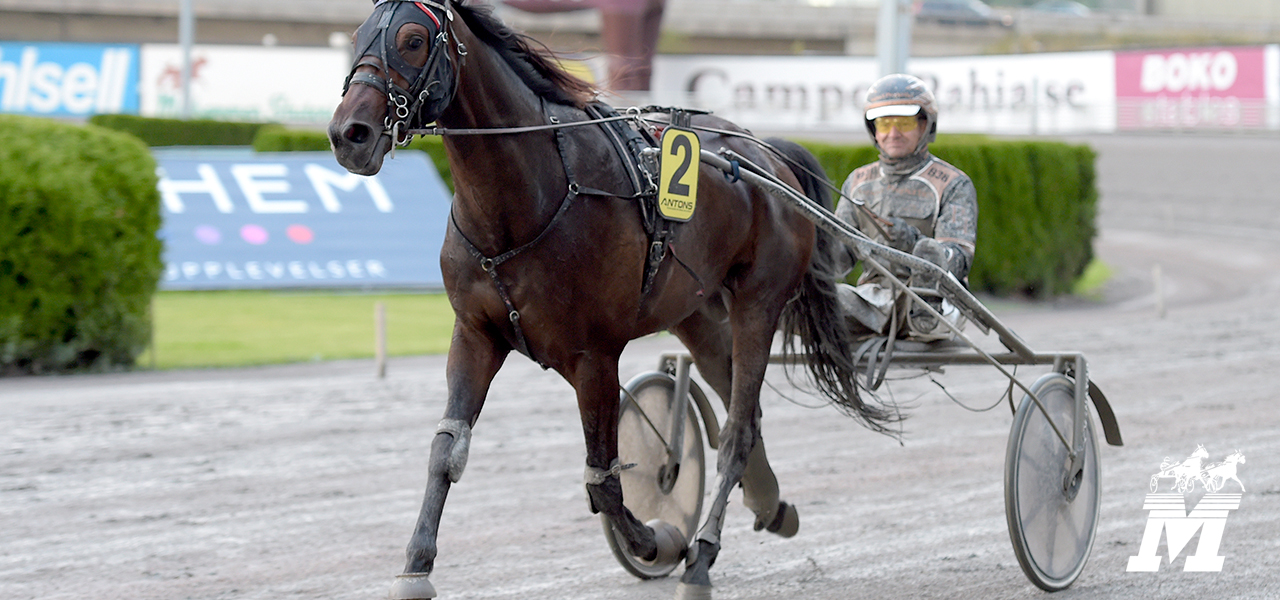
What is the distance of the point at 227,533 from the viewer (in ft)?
16.2

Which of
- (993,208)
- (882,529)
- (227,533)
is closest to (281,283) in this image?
(993,208)

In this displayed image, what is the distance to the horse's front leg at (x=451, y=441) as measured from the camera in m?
3.32

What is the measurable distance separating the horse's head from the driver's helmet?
5.95 feet

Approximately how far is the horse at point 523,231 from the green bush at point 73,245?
6.31 m

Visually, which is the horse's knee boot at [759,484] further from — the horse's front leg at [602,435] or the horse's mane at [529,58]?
the horse's mane at [529,58]

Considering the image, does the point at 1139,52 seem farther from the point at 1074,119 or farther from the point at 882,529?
the point at 882,529

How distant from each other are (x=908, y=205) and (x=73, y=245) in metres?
6.53

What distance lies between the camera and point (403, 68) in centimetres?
312

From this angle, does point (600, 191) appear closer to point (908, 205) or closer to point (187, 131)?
point (908, 205)

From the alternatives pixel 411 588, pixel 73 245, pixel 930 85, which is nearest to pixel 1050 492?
pixel 411 588

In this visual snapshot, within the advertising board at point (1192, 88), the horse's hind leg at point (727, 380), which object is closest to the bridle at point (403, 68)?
the horse's hind leg at point (727, 380)

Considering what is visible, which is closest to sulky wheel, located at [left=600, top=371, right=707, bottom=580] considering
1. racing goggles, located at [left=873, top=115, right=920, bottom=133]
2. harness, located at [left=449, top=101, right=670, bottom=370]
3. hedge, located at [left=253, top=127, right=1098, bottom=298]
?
harness, located at [left=449, top=101, right=670, bottom=370]

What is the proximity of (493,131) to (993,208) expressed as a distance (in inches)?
474

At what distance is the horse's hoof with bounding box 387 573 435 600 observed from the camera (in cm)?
329
